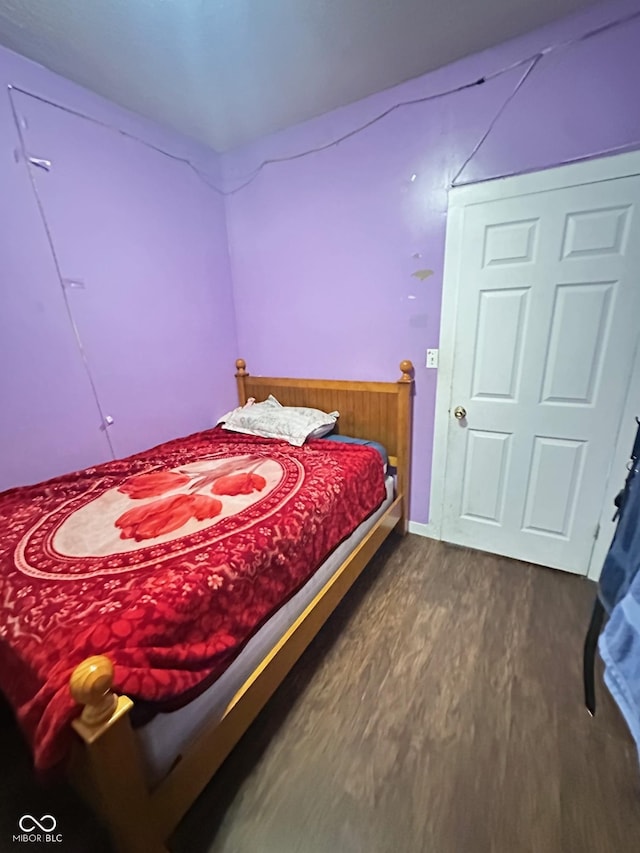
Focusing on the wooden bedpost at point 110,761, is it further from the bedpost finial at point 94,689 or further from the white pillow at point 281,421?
the white pillow at point 281,421

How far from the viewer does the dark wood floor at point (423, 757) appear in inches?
39.1

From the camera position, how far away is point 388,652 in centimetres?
154

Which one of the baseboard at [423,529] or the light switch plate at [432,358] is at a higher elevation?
the light switch plate at [432,358]

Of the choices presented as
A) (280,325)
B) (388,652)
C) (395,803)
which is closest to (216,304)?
(280,325)

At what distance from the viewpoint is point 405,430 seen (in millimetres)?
2191

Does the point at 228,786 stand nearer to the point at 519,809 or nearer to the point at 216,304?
the point at 519,809

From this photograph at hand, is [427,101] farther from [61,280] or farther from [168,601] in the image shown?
[168,601]

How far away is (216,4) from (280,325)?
1506 mm

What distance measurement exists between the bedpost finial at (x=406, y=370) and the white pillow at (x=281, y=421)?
0.52 m

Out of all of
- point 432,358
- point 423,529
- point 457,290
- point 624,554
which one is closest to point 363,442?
point 432,358

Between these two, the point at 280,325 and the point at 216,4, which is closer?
the point at 216,4

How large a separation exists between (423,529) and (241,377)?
177 centimetres

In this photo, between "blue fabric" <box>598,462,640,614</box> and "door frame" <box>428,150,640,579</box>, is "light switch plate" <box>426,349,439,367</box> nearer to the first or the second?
"door frame" <box>428,150,640,579</box>

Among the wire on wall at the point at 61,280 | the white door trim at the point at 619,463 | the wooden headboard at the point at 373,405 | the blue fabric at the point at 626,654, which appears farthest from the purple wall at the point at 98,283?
the white door trim at the point at 619,463
